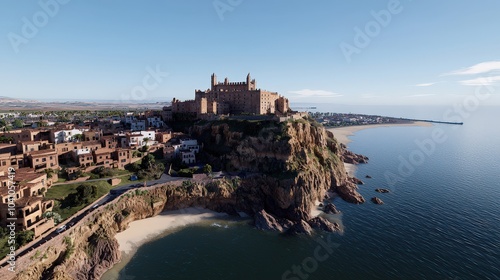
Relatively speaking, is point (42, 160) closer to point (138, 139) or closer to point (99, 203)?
point (99, 203)

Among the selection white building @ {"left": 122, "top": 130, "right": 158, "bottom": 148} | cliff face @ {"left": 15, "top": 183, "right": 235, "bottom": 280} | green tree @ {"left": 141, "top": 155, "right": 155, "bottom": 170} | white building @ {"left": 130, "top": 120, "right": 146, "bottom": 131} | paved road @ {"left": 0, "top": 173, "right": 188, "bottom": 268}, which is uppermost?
white building @ {"left": 130, "top": 120, "right": 146, "bottom": 131}

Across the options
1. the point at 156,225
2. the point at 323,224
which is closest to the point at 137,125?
the point at 156,225

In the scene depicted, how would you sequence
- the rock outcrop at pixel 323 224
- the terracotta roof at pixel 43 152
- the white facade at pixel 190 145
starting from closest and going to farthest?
1. the rock outcrop at pixel 323 224
2. the terracotta roof at pixel 43 152
3. the white facade at pixel 190 145

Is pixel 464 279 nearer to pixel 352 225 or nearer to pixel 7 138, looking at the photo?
pixel 352 225

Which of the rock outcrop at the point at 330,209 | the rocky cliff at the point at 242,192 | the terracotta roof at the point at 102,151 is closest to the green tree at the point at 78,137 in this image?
the terracotta roof at the point at 102,151

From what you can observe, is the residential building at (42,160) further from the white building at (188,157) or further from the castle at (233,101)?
the castle at (233,101)

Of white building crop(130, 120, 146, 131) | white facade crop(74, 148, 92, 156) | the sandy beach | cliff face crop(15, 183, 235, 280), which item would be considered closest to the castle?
white building crop(130, 120, 146, 131)

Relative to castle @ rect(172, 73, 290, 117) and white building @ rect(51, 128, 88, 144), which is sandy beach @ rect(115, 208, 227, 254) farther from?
castle @ rect(172, 73, 290, 117)
